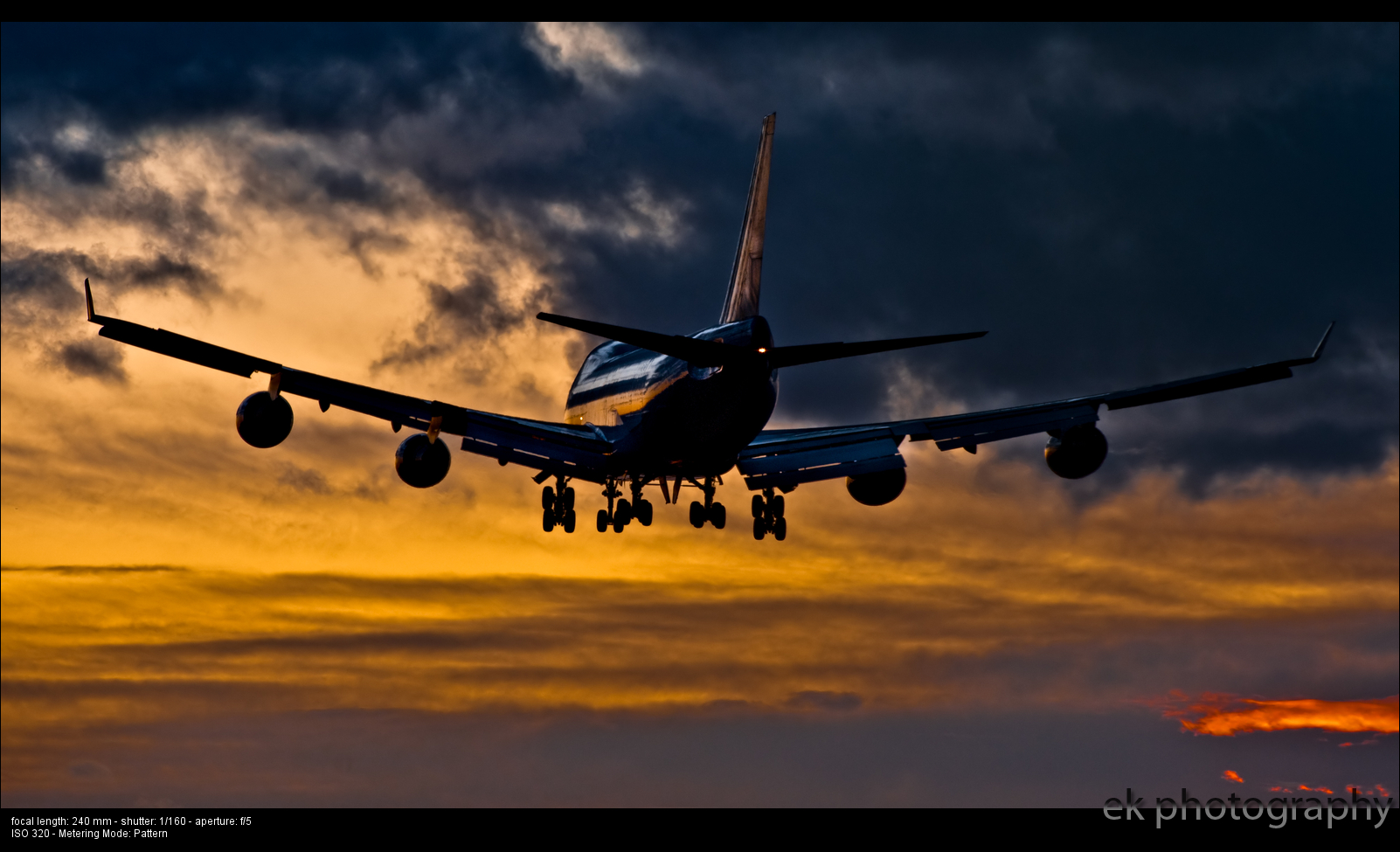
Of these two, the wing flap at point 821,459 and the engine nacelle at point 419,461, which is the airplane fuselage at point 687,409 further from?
the engine nacelle at point 419,461

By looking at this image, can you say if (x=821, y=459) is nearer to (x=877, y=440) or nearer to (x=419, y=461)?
(x=877, y=440)

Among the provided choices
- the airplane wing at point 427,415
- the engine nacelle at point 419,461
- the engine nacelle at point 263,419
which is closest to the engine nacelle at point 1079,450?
the airplane wing at point 427,415

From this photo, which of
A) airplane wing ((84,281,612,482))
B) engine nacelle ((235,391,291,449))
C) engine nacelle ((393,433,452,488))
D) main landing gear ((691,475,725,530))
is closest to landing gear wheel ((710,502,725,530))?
main landing gear ((691,475,725,530))

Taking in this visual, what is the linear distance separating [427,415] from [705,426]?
9.65 meters

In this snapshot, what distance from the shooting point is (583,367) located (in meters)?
59.3

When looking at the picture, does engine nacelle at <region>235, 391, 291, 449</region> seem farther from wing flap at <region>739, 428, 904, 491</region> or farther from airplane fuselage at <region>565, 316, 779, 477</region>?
wing flap at <region>739, 428, 904, 491</region>

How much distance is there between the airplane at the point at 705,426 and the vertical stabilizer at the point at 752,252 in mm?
71

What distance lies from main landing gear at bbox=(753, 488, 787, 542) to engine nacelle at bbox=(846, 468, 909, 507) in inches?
237

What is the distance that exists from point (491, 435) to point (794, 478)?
11676mm

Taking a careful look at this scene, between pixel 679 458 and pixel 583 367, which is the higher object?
pixel 583 367

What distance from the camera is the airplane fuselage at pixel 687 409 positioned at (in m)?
45.2
